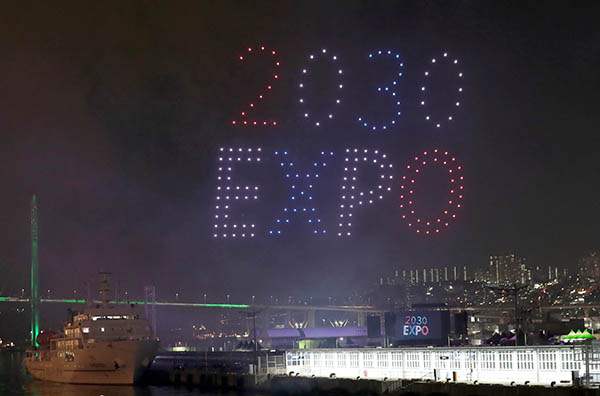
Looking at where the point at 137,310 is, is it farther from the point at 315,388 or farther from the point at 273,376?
the point at 315,388

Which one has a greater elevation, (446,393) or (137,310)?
(137,310)

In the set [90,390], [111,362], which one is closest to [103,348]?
[111,362]

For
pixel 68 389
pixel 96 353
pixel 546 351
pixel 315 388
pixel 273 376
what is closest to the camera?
pixel 546 351

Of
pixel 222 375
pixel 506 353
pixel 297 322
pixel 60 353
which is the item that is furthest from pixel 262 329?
pixel 506 353

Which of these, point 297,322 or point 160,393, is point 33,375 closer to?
point 160,393

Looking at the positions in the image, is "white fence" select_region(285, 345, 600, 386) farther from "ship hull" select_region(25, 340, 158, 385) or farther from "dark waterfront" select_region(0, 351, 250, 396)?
"ship hull" select_region(25, 340, 158, 385)

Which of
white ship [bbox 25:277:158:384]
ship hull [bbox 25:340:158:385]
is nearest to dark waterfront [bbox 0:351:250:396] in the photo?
ship hull [bbox 25:340:158:385]

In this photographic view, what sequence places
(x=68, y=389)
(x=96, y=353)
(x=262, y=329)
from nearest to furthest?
1. (x=68, y=389)
2. (x=96, y=353)
3. (x=262, y=329)

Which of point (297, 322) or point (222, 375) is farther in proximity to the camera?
point (297, 322)
